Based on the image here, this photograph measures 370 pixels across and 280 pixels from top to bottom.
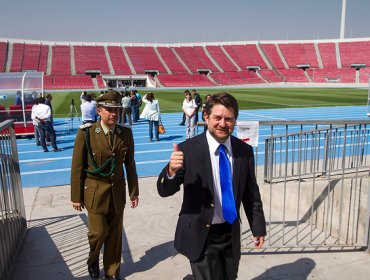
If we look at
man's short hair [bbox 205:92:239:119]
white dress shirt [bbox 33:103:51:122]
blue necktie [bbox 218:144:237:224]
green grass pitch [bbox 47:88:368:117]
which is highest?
green grass pitch [bbox 47:88:368:117]

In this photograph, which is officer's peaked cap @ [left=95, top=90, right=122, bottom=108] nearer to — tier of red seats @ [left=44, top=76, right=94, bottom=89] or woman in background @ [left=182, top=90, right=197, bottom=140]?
woman in background @ [left=182, top=90, right=197, bottom=140]

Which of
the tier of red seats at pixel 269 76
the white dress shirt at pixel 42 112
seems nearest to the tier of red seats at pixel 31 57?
the tier of red seats at pixel 269 76

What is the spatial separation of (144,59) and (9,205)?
6944 cm

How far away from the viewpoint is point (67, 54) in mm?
67938

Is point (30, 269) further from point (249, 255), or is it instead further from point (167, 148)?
point (167, 148)

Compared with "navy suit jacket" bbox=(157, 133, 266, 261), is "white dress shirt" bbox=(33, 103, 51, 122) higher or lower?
higher

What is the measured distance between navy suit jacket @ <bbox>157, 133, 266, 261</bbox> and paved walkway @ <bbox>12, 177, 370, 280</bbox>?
2.58ft

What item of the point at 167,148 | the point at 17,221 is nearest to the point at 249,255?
the point at 17,221

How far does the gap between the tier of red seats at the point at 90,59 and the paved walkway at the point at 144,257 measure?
201 ft

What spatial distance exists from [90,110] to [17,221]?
22.2ft

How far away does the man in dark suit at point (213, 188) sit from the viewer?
2.39 metres

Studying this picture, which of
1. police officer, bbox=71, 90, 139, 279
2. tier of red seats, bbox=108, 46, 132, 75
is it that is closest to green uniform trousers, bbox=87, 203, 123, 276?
police officer, bbox=71, 90, 139, 279

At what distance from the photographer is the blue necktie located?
8.06 feet

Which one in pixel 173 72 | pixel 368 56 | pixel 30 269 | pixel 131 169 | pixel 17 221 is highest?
pixel 368 56
